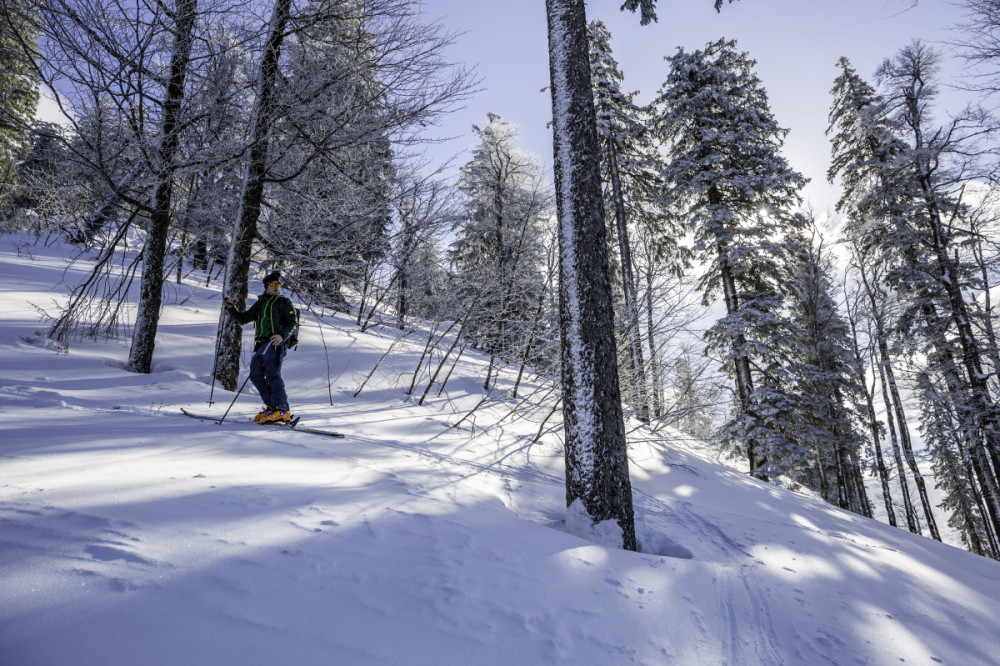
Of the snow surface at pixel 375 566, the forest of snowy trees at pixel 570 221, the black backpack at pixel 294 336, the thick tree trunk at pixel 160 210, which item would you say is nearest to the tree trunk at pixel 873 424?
the forest of snowy trees at pixel 570 221

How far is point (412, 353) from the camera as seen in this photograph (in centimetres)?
913

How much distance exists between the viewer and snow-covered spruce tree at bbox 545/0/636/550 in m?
3.61

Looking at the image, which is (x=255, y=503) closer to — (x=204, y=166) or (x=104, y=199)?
(x=204, y=166)

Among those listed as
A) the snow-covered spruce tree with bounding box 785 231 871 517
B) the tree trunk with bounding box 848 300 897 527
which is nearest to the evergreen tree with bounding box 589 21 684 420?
the snow-covered spruce tree with bounding box 785 231 871 517

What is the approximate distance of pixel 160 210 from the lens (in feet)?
21.4

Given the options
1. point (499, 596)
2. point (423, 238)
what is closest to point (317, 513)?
point (499, 596)

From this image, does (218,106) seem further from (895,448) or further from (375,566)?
(895,448)

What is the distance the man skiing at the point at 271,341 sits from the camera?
191 inches

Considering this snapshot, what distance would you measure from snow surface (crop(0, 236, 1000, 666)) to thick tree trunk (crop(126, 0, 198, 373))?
147 cm

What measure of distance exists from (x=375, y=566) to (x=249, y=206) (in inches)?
252

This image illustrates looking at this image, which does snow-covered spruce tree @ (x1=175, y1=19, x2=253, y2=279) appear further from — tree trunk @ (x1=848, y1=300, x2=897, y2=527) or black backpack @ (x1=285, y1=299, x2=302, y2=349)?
tree trunk @ (x1=848, y1=300, x2=897, y2=527)

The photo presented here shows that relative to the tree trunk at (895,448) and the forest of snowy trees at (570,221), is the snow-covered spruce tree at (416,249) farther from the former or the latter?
the tree trunk at (895,448)

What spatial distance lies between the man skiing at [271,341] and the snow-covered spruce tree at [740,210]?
36.7 ft

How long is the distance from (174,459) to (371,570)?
1.73m
